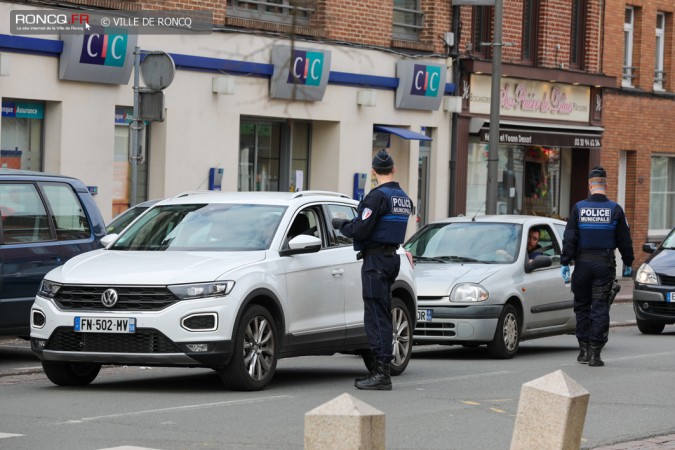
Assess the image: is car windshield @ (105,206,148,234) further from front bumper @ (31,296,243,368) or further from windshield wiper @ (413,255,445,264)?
front bumper @ (31,296,243,368)

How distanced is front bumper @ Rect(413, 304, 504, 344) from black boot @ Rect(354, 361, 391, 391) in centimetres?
350

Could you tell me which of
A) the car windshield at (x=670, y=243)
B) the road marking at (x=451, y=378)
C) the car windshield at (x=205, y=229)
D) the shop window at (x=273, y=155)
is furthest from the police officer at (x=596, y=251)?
the shop window at (x=273, y=155)

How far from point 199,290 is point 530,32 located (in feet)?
73.2

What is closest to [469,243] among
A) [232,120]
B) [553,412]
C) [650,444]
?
[650,444]

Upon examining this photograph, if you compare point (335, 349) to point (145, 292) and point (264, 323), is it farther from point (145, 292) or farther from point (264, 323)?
point (145, 292)

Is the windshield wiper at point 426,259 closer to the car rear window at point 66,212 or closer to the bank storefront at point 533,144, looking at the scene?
the car rear window at point 66,212

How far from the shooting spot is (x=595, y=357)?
14852mm

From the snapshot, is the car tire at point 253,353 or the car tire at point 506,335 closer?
the car tire at point 253,353

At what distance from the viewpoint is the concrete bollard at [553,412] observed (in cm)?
664

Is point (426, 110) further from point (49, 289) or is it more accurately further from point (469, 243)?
point (49, 289)

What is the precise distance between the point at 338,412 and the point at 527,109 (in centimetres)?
2675

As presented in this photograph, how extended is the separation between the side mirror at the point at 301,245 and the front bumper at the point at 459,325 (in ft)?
12.1

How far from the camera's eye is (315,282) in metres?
12.4

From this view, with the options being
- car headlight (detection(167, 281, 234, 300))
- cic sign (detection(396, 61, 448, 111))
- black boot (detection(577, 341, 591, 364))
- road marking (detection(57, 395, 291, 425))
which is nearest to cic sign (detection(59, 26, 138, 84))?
cic sign (detection(396, 61, 448, 111))
